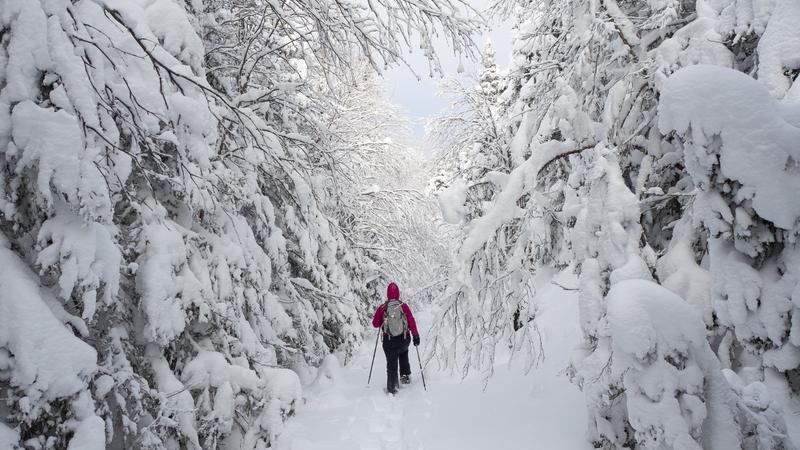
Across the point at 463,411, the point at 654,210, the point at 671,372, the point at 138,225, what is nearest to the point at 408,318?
the point at 463,411

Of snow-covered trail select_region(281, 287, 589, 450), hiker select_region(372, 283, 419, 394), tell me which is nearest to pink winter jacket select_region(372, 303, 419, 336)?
hiker select_region(372, 283, 419, 394)

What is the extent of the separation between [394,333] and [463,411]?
2322 millimetres

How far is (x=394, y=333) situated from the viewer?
27.2 feet

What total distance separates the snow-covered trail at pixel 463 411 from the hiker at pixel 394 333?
39cm

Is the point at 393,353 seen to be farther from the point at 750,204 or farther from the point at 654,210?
the point at 750,204

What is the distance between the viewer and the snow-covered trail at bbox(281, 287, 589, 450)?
5020 millimetres

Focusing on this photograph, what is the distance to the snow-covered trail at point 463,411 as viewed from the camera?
502 cm

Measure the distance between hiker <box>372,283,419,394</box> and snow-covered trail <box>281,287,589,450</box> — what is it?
1.28 feet

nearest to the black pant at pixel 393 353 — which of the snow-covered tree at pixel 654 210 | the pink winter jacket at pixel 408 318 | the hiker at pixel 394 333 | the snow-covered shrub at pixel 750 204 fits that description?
the hiker at pixel 394 333

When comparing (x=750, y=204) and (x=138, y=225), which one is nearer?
(x=750, y=204)

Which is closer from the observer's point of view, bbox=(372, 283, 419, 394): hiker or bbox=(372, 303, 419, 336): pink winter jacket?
bbox=(372, 283, 419, 394): hiker

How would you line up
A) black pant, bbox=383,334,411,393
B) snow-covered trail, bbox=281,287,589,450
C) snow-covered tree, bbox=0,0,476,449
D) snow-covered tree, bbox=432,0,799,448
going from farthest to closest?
black pant, bbox=383,334,411,393, snow-covered trail, bbox=281,287,589,450, snow-covered tree, bbox=432,0,799,448, snow-covered tree, bbox=0,0,476,449

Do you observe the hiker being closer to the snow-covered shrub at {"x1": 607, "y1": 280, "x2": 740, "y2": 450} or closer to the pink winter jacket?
the pink winter jacket

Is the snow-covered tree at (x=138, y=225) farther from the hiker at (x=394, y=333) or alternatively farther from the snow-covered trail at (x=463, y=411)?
the hiker at (x=394, y=333)
